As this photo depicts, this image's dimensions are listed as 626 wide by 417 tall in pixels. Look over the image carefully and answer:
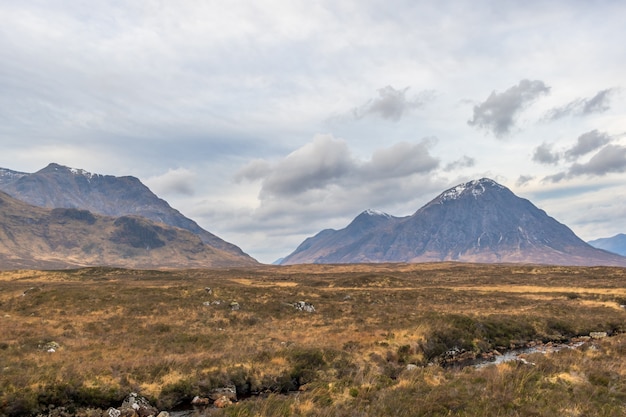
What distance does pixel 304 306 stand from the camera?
4953 cm

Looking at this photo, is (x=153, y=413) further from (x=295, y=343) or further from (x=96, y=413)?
(x=295, y=343)

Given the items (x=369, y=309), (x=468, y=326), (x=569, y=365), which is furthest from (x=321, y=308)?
(x=569, y=365)

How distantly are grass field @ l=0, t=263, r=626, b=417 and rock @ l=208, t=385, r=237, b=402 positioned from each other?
381 mm

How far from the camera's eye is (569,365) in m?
20.6

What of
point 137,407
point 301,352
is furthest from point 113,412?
point 301,352

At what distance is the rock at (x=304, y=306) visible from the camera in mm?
48531

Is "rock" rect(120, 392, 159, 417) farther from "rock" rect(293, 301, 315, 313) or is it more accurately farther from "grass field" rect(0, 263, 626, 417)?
"rock" rect(293, 301, 315, 313)

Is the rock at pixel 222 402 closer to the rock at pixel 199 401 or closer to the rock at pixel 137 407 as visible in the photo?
the rock at pixel 199 401

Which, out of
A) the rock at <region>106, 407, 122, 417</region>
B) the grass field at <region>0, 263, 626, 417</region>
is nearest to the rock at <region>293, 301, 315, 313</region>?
the grass field at <region>0, 263, 626, 417</region>

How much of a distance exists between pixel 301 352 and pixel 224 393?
661 cm

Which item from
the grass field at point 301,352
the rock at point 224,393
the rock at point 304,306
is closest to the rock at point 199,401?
the rock at point 224,393

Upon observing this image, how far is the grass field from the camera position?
1570 centimetres

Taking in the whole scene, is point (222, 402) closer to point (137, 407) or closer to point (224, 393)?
point (224, 393)

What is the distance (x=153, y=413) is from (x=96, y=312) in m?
28.1
